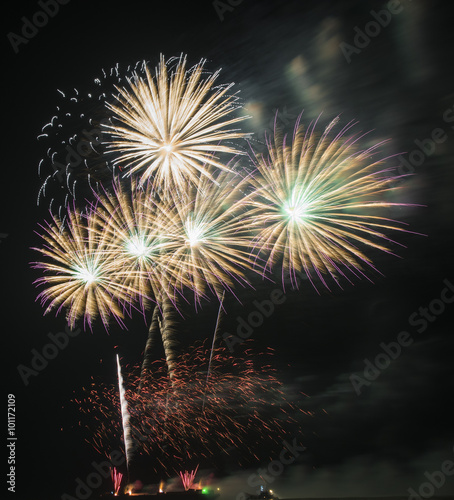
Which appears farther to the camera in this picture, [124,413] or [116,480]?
[116,480]

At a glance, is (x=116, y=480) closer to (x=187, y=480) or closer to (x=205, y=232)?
(x=187, y=480)

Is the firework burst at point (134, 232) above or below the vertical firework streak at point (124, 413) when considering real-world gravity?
above

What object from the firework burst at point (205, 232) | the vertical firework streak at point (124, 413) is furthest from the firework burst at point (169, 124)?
the vertical firework streak at point (124, 413)

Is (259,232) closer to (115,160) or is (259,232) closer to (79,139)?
(115,160)

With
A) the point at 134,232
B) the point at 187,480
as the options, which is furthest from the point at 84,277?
the point at 187,480

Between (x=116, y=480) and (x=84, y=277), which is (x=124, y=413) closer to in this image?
(x=84, y=277)

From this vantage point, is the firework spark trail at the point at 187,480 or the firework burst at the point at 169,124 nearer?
the firework burst at the point at 169,124

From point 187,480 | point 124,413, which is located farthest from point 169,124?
point 187,480

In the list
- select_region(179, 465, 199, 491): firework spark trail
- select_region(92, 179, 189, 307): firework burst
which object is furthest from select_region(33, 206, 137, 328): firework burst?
select_region(179, 465, 199, 491): firework spark trail

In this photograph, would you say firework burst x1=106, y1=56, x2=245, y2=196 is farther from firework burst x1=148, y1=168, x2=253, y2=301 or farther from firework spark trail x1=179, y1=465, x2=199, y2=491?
firework spark trail x1=179, y1=465, x2=199, y2=491

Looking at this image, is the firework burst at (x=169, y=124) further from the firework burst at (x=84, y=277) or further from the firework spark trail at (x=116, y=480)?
the firework spark trail at (x=116, y=480)

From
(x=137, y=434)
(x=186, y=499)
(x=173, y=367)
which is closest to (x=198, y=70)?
(x=173, y=367)
